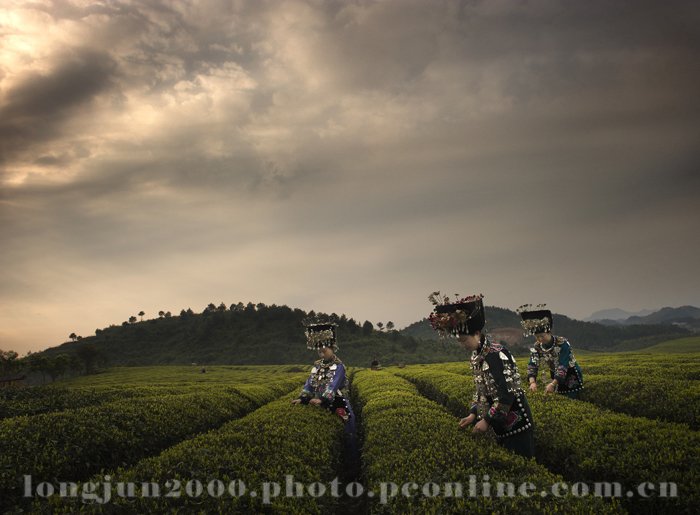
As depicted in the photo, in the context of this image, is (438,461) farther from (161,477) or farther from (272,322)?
(272,322)

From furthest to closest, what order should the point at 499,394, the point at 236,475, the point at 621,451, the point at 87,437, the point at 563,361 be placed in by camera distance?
the point at 563,361 < the point at 87,437 < the point at 621,451 < the point at 499,394 < the point at 236,475

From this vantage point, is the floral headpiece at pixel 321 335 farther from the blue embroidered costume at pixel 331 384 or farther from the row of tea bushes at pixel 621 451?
the row of tea bushes at pixel 621 451

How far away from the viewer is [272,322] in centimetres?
15750

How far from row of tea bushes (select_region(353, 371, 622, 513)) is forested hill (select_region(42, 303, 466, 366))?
328ft

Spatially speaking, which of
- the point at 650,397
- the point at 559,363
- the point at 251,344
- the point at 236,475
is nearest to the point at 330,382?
the point at 236,475

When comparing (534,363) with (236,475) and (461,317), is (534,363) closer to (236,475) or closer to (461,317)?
(461,317)

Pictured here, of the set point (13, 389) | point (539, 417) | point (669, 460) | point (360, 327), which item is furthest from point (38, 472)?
point (360, 327)

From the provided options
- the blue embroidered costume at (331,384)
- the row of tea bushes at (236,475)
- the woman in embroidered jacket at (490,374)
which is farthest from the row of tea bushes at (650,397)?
the row of tea bushes at (236,475)

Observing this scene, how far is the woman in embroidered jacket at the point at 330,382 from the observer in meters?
10.9

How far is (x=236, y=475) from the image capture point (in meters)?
6.22

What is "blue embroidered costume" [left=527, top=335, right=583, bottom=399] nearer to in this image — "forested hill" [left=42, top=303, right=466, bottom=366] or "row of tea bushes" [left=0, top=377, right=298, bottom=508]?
"row of tea bushes" [left=0, top=377, right=298, bottom=508]

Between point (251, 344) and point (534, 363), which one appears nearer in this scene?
point (534, 363)

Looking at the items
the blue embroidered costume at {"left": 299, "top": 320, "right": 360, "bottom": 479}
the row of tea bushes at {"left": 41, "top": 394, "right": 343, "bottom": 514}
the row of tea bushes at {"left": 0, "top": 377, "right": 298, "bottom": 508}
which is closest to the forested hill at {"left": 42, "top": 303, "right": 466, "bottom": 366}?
the row of tea bushes at {"left": 0, "top": 377, "right": 298, "bottom": 508}

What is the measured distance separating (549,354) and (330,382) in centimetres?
665
